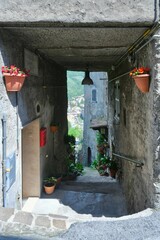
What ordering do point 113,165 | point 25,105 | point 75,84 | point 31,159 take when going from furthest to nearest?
point 75,84 → point 113,165 → point 31,159 → point 25,105

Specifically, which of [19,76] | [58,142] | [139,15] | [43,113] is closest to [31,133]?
[43,113]

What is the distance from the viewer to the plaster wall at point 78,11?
353 centimetres

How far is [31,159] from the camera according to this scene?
20.7ft

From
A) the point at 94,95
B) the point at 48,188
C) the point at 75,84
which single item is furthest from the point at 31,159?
the point at 75,84

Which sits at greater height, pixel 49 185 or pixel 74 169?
pixel 49 185

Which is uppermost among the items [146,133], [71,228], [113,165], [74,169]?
[146,133]

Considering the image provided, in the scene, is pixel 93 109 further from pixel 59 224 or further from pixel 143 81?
pixel 59 224

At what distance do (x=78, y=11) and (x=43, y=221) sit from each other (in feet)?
9.95

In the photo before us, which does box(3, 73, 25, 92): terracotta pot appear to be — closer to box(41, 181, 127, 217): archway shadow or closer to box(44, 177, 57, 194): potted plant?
box(41, 181, 127, 217): archway shadow

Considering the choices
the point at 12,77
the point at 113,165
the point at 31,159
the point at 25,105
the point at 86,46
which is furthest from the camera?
the point at 113,165

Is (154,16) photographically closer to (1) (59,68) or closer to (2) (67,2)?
(2) (67,2)

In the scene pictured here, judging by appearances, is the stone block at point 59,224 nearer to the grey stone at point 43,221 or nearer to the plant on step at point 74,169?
the grey stone at point 43,221

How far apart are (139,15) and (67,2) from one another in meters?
1.09

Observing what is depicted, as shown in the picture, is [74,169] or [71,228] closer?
[71,228]
